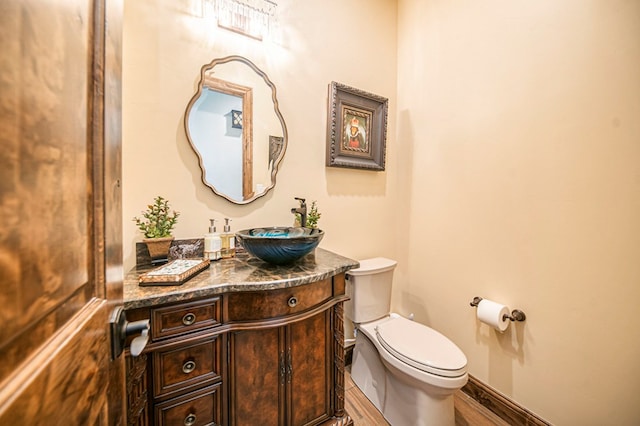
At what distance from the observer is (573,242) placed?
1.14 m

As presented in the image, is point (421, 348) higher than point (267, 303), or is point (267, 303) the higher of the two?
point (267, 303)

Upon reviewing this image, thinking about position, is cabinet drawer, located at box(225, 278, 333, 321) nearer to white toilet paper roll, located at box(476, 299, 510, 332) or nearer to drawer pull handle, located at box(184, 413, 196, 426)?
drawer pull handle, located at box(184, 413, 196, 426)

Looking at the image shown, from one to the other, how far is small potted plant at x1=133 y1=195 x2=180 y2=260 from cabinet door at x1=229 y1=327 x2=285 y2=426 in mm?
544

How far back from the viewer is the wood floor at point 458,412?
1.37 metres

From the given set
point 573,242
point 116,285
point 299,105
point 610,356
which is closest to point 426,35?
point 299,105

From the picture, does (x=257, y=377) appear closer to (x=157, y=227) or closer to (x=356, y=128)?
(x=157, y=227)

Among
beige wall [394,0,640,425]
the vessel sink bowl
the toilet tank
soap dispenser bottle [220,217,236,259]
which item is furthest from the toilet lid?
soap dispenser bottle [220,217,236,259]

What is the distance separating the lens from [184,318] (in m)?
0.86

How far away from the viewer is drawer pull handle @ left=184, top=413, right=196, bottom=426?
0.87 m

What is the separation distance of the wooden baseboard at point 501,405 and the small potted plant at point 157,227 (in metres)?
1.94

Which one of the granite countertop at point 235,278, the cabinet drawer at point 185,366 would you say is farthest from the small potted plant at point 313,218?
the cabinet drawer at point 185,366

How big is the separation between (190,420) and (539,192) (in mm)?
1851

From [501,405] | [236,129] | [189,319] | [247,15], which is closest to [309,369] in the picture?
Result: [189,319]

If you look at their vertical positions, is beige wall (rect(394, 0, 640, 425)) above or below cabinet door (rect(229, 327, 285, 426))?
above
